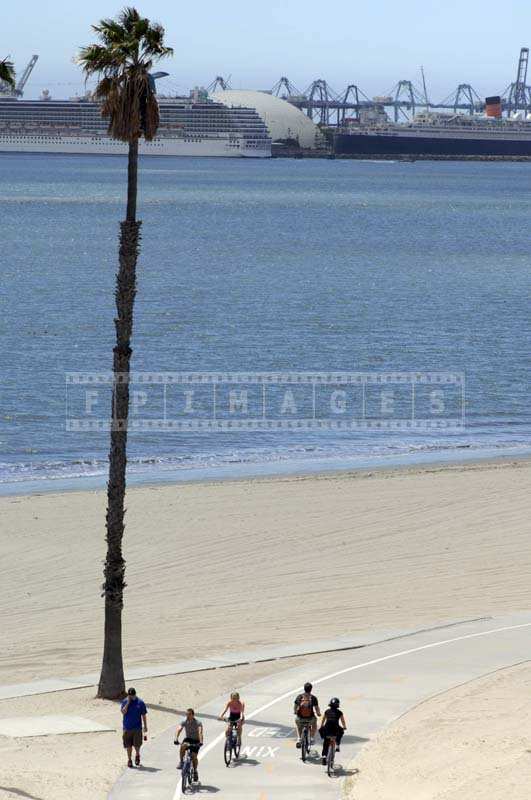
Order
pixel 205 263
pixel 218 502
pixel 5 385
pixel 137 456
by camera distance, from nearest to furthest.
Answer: pixel 218 502
pixel 137 456
pixel 5 385
pixel 205 263

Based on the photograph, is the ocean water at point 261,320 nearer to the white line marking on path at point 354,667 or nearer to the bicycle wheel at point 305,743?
the white line marking on path at point 354,667

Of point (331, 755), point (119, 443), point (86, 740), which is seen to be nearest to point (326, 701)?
point (331, 755)

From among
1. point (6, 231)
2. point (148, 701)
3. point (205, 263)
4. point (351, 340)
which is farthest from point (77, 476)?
point (6, 231)

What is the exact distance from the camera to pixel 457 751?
16281 millimetres

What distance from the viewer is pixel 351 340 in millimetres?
63125

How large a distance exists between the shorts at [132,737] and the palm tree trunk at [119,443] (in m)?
2.90

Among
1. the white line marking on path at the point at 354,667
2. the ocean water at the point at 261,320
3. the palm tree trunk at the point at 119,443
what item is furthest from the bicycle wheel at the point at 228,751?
the ocean water at the point at 261,320

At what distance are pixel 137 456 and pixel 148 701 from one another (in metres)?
20.0

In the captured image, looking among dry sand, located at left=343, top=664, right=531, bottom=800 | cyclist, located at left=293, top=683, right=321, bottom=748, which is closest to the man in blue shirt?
cyclist, located at left=293, top=683, right=321, bottom=748

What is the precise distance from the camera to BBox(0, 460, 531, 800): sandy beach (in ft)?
64.3

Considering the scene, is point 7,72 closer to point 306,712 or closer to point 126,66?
Result: point 126,66

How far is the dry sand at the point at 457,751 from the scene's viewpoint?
1499 cm

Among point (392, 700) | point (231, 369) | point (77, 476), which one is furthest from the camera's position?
point (231, 369)

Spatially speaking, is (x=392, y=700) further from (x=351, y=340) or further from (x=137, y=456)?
(x=351, y=340)
